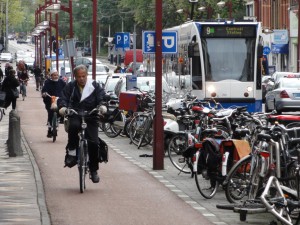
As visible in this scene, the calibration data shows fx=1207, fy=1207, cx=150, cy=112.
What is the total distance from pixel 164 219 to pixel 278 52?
65710 millimetres

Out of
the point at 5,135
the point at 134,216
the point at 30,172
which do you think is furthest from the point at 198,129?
the point at 5,135

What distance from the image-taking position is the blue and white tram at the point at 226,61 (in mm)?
33344

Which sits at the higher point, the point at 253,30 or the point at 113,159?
the point at 253,30

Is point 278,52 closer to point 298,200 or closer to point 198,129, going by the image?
point 198,129

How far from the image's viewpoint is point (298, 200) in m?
12.5

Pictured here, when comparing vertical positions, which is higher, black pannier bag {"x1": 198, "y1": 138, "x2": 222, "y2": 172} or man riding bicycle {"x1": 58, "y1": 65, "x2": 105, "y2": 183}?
man riding bicycle {"x1": 58, "y1": 65, "x2": 105, "y2": 183}

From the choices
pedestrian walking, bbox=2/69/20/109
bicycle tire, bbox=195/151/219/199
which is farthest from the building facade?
bicycle tire, bbox=195/151/219/199

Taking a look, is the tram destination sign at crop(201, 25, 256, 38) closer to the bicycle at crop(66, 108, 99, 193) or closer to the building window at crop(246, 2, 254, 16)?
the bicycle at crop(66, 108, 99, 193)

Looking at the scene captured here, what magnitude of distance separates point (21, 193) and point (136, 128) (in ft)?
36.4

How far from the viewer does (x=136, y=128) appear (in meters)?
27.3

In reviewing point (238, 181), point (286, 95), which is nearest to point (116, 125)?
point (286, 95)

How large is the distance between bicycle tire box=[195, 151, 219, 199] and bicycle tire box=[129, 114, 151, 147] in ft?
34.1

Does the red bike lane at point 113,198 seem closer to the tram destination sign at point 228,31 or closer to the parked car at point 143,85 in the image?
the parked car at point 143,85

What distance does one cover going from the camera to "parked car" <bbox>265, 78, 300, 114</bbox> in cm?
4297
